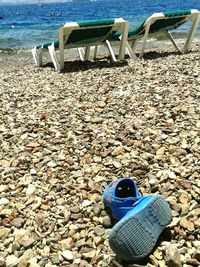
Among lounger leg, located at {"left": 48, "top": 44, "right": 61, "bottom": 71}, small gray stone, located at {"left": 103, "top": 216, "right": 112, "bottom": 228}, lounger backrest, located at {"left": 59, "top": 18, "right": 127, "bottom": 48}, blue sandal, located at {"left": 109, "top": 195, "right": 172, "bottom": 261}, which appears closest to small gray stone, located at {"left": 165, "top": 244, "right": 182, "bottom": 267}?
blue sandal, located at {"left": 109, "top": 195, "right": 172, "bottom": 261}

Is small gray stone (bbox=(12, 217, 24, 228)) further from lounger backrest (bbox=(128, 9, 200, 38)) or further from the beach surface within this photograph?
lounger backrest (bbox=(128, 9, 200, 38))

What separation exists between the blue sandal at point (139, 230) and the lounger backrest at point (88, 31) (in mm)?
7372

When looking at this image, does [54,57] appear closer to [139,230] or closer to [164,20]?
[164,20]

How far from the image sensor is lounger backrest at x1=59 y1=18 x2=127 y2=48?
9.74 meters

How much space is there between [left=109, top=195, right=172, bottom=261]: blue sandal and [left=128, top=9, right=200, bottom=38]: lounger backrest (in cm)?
873

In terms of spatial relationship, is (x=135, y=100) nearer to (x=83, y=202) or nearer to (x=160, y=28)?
(x=83, y=202)

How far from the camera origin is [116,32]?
1085 centimetres

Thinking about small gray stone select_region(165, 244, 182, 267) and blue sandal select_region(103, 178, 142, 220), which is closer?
small gray stone select_region(165, 244, 182, 267)

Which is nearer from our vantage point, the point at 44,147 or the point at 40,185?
the point at 40,185

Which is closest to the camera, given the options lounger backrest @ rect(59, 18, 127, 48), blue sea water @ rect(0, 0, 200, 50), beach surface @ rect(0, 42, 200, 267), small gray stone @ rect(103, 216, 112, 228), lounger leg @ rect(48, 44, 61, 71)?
beach surface @ rect(0, 42, 200, 267)

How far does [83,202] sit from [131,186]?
0.49 m

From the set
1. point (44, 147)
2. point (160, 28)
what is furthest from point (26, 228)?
point (160, 28)

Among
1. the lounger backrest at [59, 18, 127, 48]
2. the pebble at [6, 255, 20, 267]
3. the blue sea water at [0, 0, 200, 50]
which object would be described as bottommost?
the blue sea water at [0, 0, 200, 50]

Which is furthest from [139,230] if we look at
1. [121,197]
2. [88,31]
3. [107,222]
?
[88,31]
